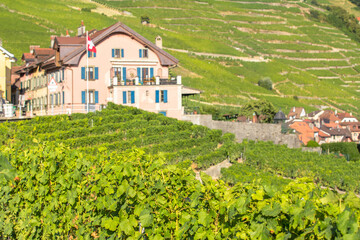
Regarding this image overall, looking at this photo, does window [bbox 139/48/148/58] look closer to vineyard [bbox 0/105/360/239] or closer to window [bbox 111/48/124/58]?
window [bbox 111/48/124/58]

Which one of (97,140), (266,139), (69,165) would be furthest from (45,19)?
(69,165)

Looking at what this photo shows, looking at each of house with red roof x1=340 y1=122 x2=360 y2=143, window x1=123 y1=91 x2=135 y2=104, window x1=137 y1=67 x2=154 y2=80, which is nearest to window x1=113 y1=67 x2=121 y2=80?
window x1=137 y1=67 x2=154 y2=80

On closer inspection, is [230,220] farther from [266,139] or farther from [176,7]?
[176,7]

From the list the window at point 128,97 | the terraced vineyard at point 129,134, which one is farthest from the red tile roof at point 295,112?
the window at point 128,97

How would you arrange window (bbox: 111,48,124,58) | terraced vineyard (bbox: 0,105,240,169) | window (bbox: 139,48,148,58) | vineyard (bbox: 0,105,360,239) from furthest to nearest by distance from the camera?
1. window (bbox: 139,48,148,58)
2. window (bbox: 111,48,124,58)
3. terraced vineyard (bbox: 0,105,240,169)
4. vineyard (bbox: 0,105,360,239)

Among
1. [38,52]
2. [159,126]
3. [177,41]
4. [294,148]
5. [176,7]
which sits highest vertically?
[176,7]

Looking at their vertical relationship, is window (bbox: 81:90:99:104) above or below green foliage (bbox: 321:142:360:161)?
above

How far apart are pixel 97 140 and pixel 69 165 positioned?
16.4m

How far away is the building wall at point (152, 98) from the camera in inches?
1464

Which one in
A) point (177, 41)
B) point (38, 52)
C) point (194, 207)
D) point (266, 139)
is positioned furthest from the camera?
point (177, 41)

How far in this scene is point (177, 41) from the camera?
10506cm

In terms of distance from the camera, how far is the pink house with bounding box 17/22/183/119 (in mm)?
36750

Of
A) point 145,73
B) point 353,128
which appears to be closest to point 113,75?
point 145,73

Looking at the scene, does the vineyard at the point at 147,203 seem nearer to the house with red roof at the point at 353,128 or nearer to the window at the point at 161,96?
the window at the point at 161,96
